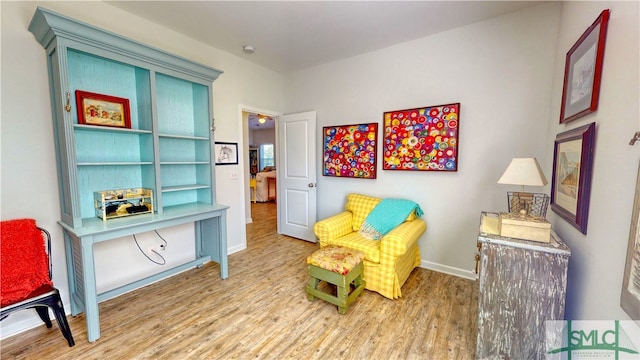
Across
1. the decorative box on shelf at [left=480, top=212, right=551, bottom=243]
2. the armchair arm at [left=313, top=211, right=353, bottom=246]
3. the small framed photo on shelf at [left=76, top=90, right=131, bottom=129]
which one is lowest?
the armchair arm at [left=313, top=211, right=353, bottom=246]

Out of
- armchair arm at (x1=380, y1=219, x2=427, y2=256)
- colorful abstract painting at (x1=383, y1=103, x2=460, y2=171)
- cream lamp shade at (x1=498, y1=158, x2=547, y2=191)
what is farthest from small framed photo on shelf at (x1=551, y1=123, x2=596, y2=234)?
armchair arm at (x1=380, y1=219, x2=427, y2=256)

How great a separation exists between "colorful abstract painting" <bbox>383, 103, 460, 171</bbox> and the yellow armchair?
1.86 ft

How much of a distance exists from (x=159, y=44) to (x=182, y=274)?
244 cm

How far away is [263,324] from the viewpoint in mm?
1907

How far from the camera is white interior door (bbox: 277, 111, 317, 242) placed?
11.9ft

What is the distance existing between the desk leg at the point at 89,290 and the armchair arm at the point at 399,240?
2.23 metres

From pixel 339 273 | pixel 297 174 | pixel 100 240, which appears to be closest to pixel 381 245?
pixel 339 273

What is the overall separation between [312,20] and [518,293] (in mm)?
2695

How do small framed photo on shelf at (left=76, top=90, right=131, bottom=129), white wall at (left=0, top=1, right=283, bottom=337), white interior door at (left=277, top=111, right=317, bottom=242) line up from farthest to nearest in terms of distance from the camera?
1. white interior door at (left=277, top=111, right=317, bottom=242)
2. small framed photo on shelf at (left=76, top=90, right=131, bottom=129)
3. white wall at (left=0, top=1, right=283, bottom=337)

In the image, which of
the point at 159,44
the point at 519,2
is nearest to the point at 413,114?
the point at 519,2

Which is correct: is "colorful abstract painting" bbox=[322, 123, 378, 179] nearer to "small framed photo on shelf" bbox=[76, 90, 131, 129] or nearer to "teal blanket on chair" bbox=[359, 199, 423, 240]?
"teal blanket on chair" bbox=[359, 199, 423, 240]

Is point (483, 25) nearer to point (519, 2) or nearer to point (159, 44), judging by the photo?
point (519, 2)

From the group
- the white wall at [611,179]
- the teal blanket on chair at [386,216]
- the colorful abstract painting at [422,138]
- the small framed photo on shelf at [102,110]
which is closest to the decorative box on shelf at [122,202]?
the small framed photo on shelf at [102,110]

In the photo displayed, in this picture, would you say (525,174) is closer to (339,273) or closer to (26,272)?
(339,273)
